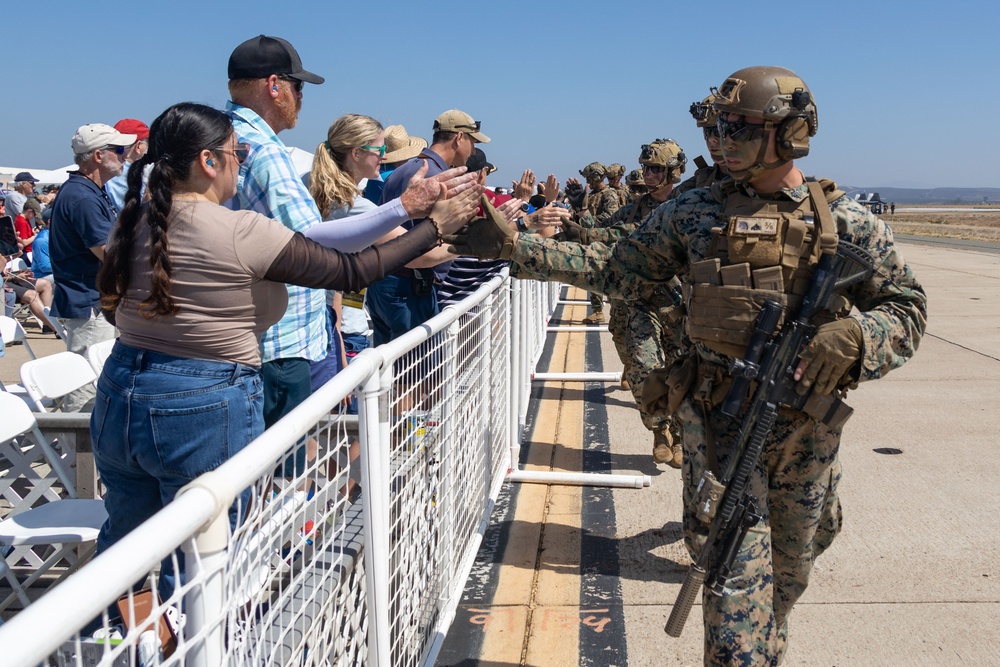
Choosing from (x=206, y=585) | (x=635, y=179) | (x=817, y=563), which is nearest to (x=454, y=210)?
(x=206, y=585)

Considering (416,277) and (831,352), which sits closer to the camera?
(831,352)

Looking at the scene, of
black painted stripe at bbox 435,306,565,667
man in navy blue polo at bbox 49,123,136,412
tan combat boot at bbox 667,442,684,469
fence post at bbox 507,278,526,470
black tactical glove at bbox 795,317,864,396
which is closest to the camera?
black tactical glove at bbox 795,317,864,396

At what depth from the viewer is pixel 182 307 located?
2.40 m

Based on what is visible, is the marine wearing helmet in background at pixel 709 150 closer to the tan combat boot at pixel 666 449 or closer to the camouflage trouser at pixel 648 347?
the camouflage trouser at pixel 648 347

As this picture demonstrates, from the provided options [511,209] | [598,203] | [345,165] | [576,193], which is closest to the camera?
[511,209]

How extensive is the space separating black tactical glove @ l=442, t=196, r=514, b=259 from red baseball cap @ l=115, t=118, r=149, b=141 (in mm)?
3083

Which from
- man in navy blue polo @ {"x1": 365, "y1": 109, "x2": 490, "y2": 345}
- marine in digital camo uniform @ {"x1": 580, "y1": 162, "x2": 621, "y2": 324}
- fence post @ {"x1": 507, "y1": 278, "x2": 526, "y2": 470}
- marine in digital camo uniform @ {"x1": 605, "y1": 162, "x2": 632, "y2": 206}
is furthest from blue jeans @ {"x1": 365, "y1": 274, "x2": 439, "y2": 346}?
marine in digital camo uniform @ {"x1": 605, "y1": 162, "x2": 632, "y2": 206}

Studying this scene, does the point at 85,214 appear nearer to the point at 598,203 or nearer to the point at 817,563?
the point at 817,563

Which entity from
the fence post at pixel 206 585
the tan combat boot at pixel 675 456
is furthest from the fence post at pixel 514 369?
the fence post at pixel 206 585

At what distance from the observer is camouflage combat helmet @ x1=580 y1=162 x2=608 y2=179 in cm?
1370

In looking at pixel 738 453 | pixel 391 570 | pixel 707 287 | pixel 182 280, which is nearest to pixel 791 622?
pixel 738 453

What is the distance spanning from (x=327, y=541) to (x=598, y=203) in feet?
36.4

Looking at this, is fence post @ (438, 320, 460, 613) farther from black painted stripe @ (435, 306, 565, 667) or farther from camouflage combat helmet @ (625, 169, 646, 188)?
camouflage combat helmet @ (625, 169, 646, 188)

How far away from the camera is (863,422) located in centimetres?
674
